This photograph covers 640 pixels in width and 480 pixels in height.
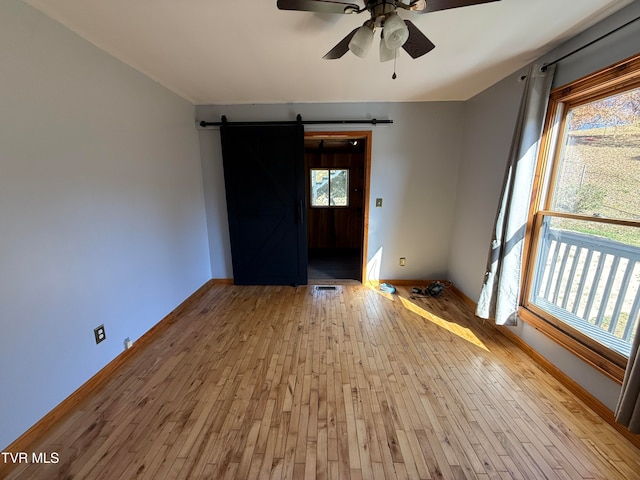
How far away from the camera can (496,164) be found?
8.37 feet

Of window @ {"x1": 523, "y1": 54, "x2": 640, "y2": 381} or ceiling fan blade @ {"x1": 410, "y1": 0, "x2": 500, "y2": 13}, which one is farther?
window @ {"x1": 523, "y1": 54, "x2": 640, "y2": 381}

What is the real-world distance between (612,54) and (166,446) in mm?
3502

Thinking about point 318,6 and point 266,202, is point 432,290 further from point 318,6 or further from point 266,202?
point 318,6

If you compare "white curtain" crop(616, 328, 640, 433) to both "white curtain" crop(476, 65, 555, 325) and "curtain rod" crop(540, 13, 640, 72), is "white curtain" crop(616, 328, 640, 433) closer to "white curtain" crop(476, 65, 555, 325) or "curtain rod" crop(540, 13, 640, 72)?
"white curtain" crop(476, 65, 555, 325)

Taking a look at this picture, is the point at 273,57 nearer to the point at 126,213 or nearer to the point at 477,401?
the point at 126,213

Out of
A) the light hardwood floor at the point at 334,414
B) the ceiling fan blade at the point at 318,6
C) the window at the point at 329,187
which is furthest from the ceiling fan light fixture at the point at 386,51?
the window at the point at 329,187

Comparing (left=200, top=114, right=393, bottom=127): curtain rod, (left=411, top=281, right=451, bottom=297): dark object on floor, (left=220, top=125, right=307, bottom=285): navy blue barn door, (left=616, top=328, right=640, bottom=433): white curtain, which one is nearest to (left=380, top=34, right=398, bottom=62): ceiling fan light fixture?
(left=200, top=114, right=393, bottom=127): curtain rod

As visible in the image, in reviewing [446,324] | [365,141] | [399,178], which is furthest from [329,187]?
[446,324]

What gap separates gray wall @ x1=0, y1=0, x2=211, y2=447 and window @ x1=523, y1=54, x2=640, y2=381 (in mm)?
3337

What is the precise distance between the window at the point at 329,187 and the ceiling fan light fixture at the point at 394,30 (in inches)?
171

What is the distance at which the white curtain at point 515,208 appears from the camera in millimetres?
1933

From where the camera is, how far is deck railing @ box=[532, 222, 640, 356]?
154cm

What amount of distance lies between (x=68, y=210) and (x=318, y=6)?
76.2 inches

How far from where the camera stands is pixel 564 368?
183 cm
